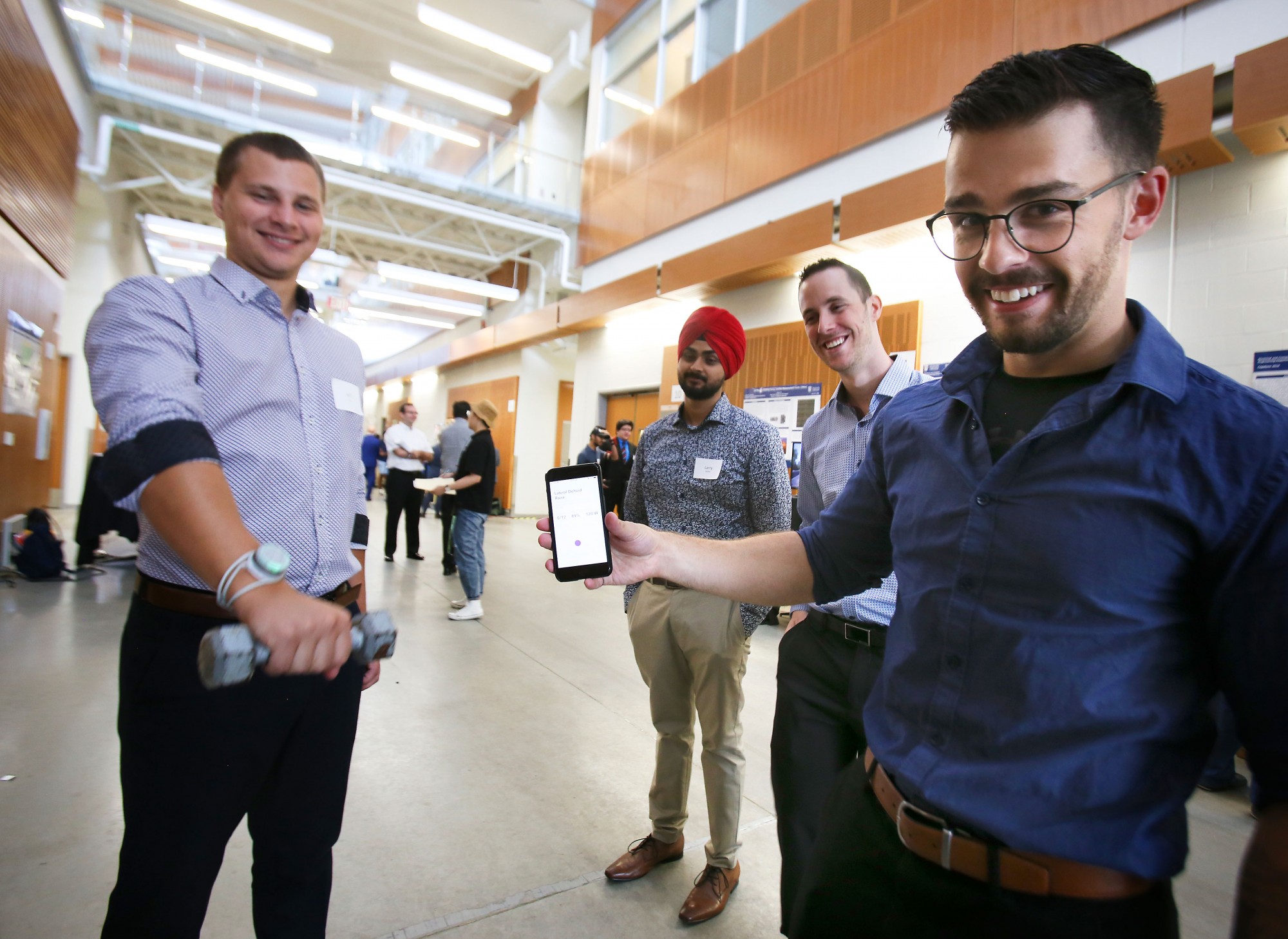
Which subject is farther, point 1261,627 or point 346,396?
point 346,396

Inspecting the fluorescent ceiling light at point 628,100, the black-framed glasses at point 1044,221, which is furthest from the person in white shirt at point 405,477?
the black-framed glasses at point 1044,221

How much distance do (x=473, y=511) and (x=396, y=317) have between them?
51.2ft

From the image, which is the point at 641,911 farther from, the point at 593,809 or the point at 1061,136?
the point at 1061,136

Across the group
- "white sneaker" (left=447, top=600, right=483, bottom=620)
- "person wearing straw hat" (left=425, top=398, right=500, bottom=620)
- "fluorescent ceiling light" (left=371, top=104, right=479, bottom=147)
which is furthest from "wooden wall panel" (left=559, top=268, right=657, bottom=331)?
"white sneaker" (left=447, top=600, right=483, bottom=620)

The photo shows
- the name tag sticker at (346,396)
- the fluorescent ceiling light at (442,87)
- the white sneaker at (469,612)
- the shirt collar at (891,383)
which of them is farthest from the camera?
the fluorescent ceiling light at (442,87)

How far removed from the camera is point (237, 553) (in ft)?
3.08

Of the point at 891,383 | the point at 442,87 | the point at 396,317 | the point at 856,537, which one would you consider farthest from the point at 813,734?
the point at 396,317

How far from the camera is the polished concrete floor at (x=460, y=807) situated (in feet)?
6.32

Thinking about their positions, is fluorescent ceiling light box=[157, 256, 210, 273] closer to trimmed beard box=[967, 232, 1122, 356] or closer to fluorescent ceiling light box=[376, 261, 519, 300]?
fluorescent ceiling light box=[376, 261, 519, 300]

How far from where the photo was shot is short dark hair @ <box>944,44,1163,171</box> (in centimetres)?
85

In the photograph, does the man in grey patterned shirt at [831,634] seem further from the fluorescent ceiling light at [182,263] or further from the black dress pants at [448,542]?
the fluorescent ceiling light at [182,263]

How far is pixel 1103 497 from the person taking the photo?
79cm

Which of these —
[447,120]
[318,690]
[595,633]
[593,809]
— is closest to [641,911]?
[593,809]

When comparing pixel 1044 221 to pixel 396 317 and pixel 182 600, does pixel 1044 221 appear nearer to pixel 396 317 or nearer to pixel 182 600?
pixel 182 600
